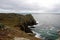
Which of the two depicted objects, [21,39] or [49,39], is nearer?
[21,39]

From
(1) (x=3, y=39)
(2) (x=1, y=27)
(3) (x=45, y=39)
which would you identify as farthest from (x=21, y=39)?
(3) (x=45, y=39)

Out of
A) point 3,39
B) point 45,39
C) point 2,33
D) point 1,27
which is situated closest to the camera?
point 3,39

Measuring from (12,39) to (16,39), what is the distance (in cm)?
70

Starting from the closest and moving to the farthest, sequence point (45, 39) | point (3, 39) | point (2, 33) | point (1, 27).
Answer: point (3, 39) → point (2, 33) → point (1, 27) → point (45, 39)

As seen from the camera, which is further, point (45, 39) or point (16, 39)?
point (45, 39)

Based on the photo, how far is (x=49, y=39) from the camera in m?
43.5

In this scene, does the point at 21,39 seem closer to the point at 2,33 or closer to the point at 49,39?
the point at 2,33

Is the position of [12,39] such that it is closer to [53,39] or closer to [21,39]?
[21,39]

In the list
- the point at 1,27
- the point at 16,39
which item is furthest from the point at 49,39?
the point at 16,39

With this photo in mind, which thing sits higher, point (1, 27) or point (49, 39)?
point (1, 27)

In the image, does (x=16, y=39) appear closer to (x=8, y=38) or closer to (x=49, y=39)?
(x=8, y=38)

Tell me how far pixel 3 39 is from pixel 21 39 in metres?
3.19

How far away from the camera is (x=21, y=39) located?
1137 inches

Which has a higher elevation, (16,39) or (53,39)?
(16,39)
